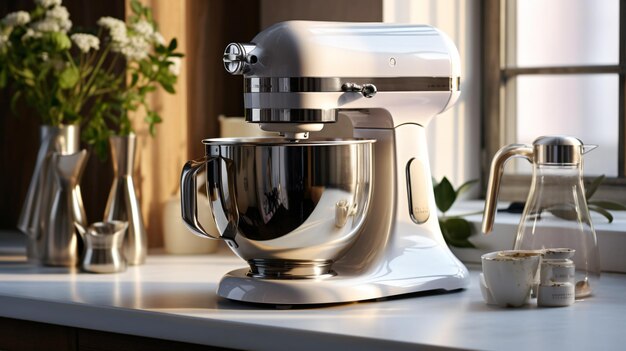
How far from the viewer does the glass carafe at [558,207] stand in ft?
5.34

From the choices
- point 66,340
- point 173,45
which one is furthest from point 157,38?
point 66,340

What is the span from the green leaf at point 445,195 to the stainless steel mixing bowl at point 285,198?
461 mm

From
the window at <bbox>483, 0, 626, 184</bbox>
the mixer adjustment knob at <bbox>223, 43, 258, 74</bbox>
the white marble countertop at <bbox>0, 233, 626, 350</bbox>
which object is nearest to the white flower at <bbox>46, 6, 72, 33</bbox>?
the white marble countertop at <bbox>0, 233, 626, 350</bbox>

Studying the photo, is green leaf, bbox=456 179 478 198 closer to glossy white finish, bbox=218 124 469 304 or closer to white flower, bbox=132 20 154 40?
glossy white finish, bbox=218 124 469 304

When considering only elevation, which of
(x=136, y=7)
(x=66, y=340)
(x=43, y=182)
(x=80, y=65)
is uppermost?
(x=136, y=7)

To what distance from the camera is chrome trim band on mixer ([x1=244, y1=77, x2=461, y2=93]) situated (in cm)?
156

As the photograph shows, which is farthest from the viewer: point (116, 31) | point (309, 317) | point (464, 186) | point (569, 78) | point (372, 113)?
point (569, 78)

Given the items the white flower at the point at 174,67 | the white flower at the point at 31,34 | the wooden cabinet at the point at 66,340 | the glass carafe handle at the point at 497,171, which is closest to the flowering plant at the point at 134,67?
the white flower at the point at 174,67

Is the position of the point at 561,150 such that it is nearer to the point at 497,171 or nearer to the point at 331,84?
the point at 497,171

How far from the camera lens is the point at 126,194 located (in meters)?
2.09

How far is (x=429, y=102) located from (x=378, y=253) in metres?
0.26

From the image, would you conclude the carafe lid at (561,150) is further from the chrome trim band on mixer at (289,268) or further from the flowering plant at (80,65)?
the flowering plant at (80,65)

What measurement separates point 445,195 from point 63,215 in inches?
29.2

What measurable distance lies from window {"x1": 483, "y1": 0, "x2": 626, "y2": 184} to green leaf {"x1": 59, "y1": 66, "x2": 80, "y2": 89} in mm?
922
